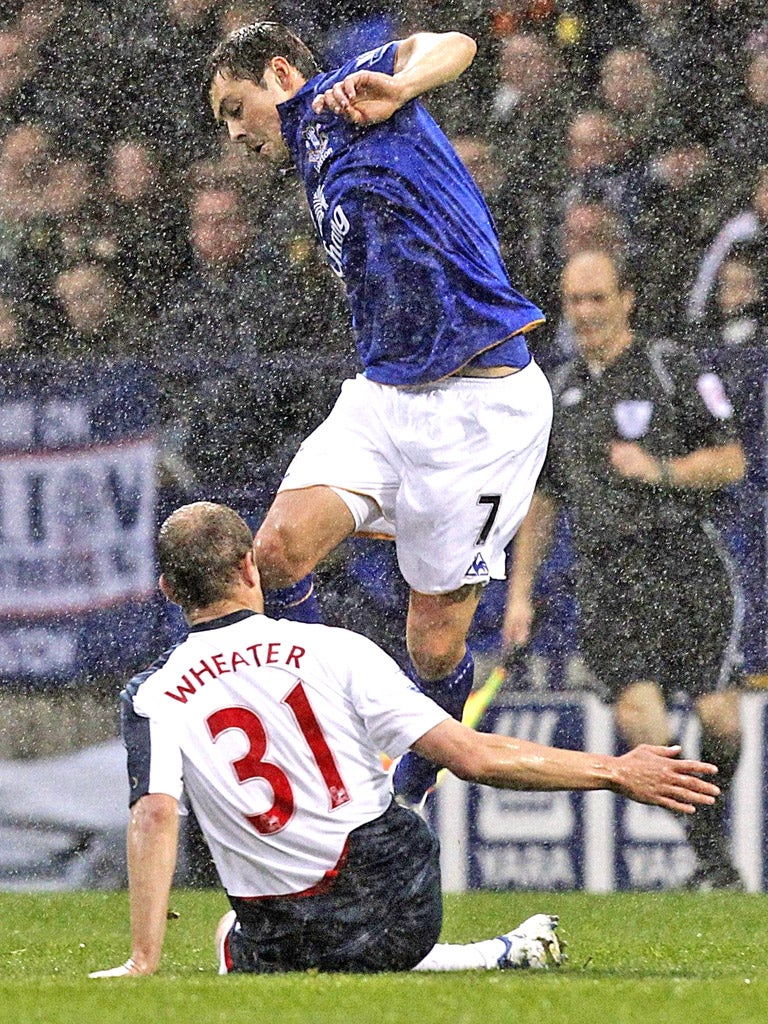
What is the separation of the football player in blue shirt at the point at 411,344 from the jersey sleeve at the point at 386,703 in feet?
3.88

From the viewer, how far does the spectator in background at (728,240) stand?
6.50 metres

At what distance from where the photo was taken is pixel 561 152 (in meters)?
6.96

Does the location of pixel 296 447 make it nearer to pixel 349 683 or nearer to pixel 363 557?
pixel 363 557

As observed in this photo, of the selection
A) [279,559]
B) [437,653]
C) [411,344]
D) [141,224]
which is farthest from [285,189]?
[279,559]

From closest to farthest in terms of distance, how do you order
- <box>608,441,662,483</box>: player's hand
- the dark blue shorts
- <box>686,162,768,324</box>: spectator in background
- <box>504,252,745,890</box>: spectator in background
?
the dark blue shorts, <box>504,252,745,890</box>: spectator in background, <box>608,441,662,483</box>: player's hand, <box>686,162,768,324</box>: spectator in background

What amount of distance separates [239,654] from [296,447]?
2942 millimetres

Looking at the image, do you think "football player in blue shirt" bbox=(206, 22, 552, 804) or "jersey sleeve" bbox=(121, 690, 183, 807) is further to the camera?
"football player in blue shirt" bbox=(206, 22, 552, 804)

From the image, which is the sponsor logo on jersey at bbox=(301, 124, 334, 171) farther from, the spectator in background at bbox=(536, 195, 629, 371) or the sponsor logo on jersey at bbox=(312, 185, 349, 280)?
the spectator in background at bbox=(536, 195, 629, 371)

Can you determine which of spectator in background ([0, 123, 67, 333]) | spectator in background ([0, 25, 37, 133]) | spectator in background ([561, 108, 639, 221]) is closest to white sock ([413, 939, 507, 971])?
spectator in background ([561, 108, 639, 221])

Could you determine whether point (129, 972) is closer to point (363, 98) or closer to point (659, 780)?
point (659, 780)

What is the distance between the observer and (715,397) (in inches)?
238

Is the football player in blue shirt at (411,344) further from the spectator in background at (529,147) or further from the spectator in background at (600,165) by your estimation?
the spectator in background at (600,165)

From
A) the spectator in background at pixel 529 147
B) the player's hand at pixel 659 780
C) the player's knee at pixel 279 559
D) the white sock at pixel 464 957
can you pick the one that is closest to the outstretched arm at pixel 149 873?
the white sock at pixel 464 957

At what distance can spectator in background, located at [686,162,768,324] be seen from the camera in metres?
6.50
